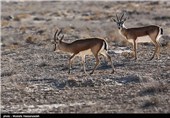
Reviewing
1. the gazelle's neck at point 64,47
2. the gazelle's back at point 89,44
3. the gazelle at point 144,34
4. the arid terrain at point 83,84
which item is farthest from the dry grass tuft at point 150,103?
the gazelle at point 144,34

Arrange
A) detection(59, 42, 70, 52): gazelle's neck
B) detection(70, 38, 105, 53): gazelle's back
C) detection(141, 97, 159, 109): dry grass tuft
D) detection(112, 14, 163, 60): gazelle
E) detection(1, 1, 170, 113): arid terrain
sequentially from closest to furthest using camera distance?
1. detection(141, 97, 159, 109): dry grass tuft
2. detection(1, 1, 170, 113): arid terrain
3. detection(70, 38, 105, 53): gazelle's back
4. detection(59, 42, 70, 52): gazelle's neck
5. detection(112, 14, 163, 60): gazelle

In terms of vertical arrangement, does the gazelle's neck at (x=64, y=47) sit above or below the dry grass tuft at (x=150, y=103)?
above

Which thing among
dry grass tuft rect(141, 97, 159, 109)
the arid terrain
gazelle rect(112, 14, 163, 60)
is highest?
gazelle rect(112, 14, 163, 60)

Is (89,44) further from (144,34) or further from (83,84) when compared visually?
(144,34)

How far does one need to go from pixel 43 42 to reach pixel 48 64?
7.78 metres

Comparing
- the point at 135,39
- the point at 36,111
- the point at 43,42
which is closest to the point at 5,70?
the point at 135,39

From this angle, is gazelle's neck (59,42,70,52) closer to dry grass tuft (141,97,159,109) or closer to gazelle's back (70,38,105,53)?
gazelle's back (70,38,105,53)

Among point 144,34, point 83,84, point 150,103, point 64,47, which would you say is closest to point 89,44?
point 64,47

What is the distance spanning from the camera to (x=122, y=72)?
15.2m

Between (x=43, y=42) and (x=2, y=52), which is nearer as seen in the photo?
(x=2, y=52)

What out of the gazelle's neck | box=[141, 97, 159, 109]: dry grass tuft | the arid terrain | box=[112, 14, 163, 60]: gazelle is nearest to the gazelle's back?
the gazelle's neck

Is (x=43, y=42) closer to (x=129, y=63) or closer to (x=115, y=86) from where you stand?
(x=129, y=63)

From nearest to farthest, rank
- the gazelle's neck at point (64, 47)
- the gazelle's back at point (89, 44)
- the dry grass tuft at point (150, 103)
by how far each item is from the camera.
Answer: the dry grass tuft at point (150, 103)
the gazelle's back at point (89, 44)
the gazelle's neck at point (64, 47)

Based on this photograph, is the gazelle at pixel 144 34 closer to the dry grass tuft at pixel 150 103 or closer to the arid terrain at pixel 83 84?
the arid terrain at pixel 83 84
